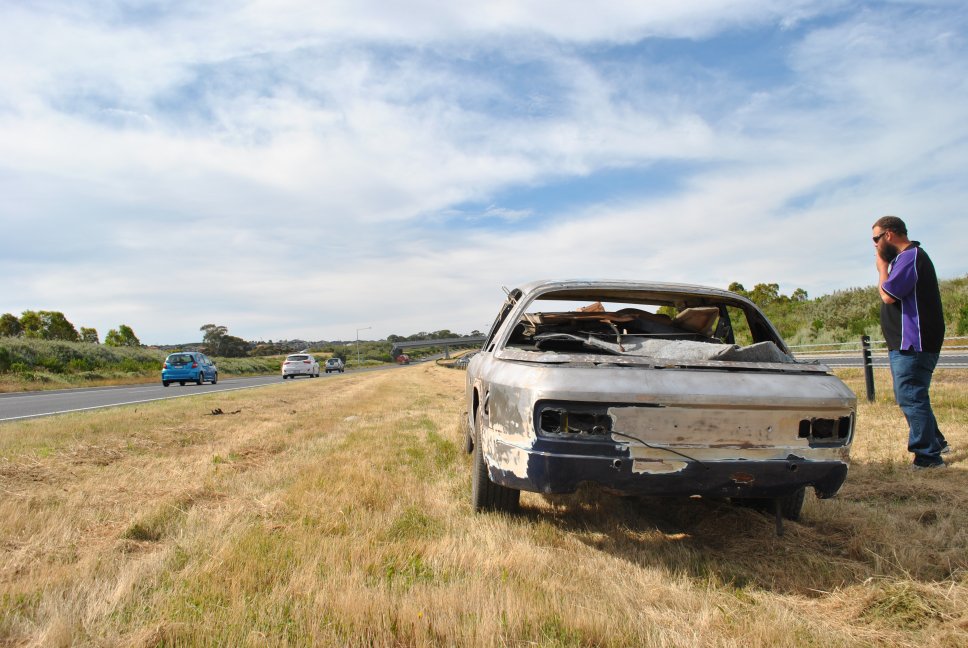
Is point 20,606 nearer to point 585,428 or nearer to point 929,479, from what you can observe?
point 585,428

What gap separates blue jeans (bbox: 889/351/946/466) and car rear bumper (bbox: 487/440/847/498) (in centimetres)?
260

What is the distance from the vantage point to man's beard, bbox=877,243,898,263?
504cm

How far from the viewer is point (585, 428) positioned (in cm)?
288

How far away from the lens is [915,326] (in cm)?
489

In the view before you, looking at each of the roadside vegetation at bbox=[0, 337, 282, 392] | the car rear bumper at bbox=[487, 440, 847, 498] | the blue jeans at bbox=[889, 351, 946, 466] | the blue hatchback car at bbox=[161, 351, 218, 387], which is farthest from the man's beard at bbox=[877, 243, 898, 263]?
the roadside vegetation at bbox=[0, 337, 282, 392]

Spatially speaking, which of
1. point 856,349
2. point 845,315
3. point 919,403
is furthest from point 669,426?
point 845,315

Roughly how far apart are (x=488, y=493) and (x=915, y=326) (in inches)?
149

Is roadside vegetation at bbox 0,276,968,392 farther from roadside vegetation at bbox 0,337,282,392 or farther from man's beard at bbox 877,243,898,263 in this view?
man's beard at bbox 877,243,898,263

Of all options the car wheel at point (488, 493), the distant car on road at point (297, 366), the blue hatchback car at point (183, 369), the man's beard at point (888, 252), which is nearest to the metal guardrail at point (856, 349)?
the man's beard at point (888, 252)

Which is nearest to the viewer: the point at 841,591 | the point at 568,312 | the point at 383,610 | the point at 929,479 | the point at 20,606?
the point at 383,610

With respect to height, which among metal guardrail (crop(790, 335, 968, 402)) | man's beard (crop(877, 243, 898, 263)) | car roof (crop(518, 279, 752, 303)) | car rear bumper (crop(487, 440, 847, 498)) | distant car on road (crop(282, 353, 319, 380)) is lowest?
distant car on road (crop(282, 353, 319, 380))

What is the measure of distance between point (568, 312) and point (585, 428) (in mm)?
2166

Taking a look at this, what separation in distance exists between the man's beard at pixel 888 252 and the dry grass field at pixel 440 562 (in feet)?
5.61

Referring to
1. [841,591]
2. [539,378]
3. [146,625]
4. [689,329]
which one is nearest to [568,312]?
[689,329]
